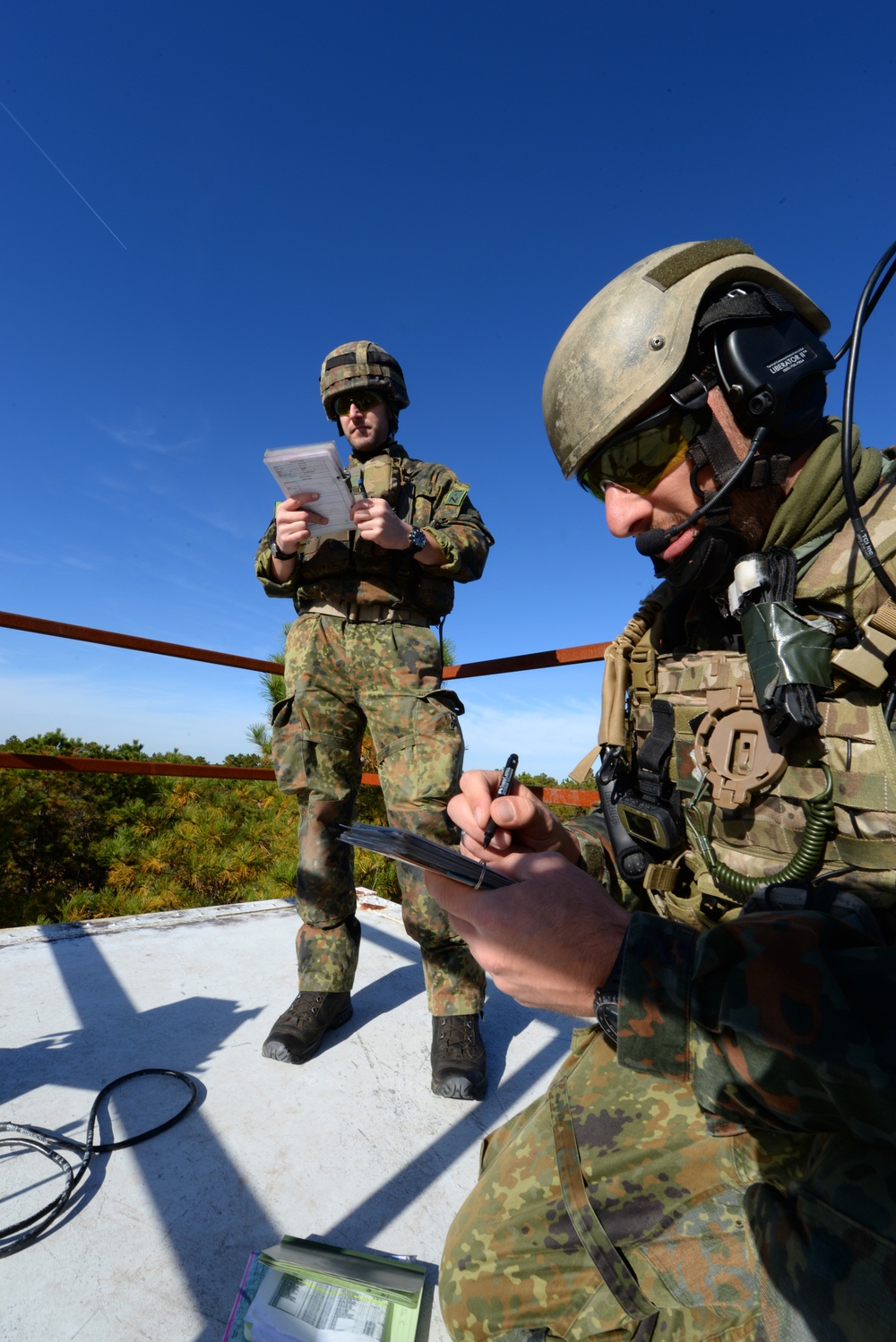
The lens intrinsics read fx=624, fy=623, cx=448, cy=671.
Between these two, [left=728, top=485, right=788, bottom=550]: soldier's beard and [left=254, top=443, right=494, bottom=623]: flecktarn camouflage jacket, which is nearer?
[left=728, top=485, right=788, bottom=550]: soldier's beard

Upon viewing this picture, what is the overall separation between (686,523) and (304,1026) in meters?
1.74

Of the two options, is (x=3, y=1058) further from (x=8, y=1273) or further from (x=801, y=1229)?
(x=801, y=1229)

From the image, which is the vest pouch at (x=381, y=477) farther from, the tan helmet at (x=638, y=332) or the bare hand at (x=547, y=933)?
the bare hand at (x=547, y=933)

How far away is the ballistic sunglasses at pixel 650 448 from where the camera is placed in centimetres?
121

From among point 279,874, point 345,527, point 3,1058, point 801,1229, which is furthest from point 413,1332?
point 279,874

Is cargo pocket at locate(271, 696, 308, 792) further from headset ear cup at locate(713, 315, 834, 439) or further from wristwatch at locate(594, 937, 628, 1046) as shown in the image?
headset ear cup at locate(713, 315, 834, 439)

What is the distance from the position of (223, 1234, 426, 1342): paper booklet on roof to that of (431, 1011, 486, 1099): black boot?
0.54 meters

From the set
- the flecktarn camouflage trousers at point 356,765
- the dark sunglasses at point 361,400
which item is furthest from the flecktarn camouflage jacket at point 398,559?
the dark sunglasses at point 361,400

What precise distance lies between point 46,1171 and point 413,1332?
2.79ft

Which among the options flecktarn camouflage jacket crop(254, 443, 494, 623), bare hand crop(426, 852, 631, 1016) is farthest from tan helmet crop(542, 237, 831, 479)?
bare hand crop(426, 852, 631, 1016)

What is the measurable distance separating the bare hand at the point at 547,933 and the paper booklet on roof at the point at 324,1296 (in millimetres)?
665

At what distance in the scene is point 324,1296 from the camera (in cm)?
105

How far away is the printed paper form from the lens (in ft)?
5.75

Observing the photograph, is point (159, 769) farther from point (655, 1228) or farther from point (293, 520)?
point (655, 1228)
